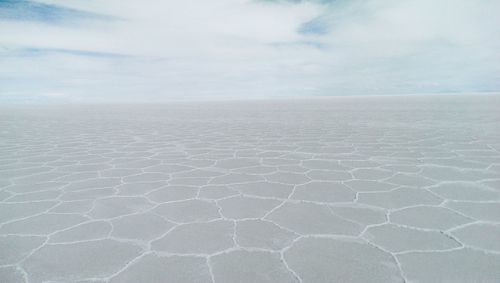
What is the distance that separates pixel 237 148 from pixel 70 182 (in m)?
3.20

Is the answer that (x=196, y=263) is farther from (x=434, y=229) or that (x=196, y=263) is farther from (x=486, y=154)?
(x=486, y=154)

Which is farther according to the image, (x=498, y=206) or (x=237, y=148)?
(x=237, y=148)

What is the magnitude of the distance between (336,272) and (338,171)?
251 cm

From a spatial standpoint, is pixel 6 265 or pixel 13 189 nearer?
pixel 6 265

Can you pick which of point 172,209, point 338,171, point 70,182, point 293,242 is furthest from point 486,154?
point 70,182

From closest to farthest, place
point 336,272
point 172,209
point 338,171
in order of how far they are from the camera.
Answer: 1. point 336,272
2. point 172,209
3. point 338,171

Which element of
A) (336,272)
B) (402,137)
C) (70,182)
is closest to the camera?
(336,272)

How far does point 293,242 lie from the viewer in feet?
7.57

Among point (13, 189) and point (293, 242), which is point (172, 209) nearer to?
point (293, 242)

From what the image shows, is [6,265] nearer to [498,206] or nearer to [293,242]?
[293,242]

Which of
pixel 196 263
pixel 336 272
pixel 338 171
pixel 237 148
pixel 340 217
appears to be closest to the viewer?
pixel 336 272

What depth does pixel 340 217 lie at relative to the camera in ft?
8.96

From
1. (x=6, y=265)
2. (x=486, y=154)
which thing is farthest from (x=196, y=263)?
(x=486, y=154)

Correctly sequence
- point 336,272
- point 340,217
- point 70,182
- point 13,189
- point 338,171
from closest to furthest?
1. point 336,272
2. point 340,217
3. point 13,189
4. point 70,182
5. point 338,171
